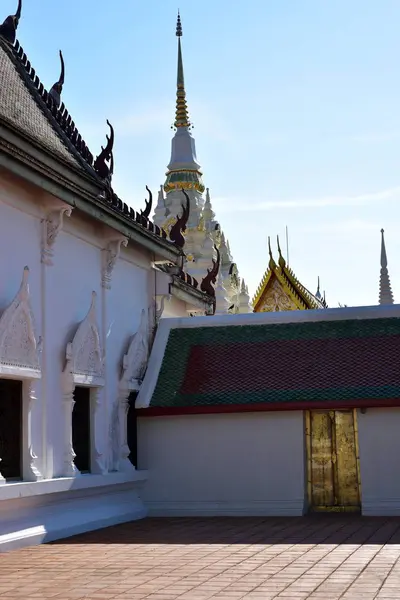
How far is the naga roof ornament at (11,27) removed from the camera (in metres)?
14.2

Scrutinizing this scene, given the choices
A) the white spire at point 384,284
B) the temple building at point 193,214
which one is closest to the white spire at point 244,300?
the temple building at point 193,214

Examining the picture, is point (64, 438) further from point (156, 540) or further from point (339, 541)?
point (339, 541)

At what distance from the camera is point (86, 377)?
12.2 metres

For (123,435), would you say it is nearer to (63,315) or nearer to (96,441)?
(96,441)

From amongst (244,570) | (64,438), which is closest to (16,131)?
(64,438)

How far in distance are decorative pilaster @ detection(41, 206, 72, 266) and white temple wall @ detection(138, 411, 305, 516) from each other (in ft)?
11.8

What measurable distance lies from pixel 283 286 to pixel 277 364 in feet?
50.8

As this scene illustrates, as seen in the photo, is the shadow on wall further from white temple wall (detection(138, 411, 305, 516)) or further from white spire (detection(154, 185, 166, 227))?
white spire (detection(154, 185, 166, 227))

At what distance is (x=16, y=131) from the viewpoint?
1022cm

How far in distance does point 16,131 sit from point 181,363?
18.3 feet

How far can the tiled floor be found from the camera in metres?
7.09

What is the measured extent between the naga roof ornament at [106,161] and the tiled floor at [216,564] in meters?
5.13

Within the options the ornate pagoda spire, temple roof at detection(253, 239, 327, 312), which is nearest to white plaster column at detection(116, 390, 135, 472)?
temple roof at detection(253, 239, 327, 312)

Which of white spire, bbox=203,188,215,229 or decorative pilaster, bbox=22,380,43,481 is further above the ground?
white spire, bbox=203,188,215,229
